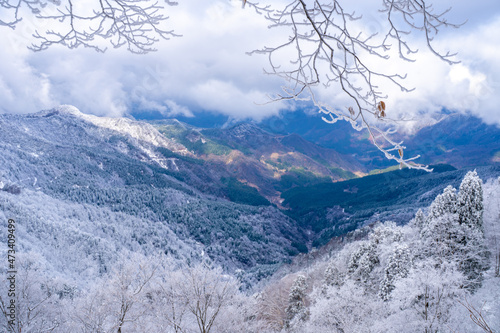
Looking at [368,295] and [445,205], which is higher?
[445,205]

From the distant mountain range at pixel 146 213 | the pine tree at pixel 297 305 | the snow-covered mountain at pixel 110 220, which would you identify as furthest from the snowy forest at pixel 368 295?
the distant mountain range at pixel 146 213

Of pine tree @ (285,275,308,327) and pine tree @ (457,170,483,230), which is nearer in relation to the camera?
pine tree @ (457,170,483,230)

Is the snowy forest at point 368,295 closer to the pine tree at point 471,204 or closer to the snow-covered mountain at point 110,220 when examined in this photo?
the pine tree at point 471,204

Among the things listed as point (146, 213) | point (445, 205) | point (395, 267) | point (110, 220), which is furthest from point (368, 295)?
point (146, 213)

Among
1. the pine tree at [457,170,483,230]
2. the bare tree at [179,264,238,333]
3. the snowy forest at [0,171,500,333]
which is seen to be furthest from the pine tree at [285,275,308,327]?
the pine tree at [457,170,483,230]

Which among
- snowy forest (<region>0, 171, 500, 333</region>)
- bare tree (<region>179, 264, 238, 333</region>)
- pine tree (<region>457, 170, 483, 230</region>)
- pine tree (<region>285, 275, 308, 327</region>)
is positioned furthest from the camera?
pine tree (<region>285, 275, 308, 327</region>)

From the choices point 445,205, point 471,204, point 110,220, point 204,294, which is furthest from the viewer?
point 110,220

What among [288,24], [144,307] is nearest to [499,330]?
[288,24]

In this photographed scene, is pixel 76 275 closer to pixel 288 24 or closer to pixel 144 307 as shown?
pixel 144 307

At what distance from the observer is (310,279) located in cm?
3219

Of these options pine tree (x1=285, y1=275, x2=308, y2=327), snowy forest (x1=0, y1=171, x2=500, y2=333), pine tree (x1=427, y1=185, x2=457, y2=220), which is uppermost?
pine tree (x1=427, y1=185, x2=457, y2=220)

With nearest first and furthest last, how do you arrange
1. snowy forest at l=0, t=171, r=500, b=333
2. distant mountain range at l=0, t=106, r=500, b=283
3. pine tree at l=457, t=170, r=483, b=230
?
snowy forest at l=0, t=171, r=500, b=333 < pine tree at l=457, t=170, r=483, b=230 < distant mountain range at l=0, t=106, r=500, b=283

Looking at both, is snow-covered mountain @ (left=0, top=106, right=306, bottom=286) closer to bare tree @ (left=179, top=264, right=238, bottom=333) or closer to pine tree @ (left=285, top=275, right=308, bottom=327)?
pine tree @ (left=285, top=275, right=308, bottom=327)

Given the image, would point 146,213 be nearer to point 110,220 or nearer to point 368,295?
point 110,220
